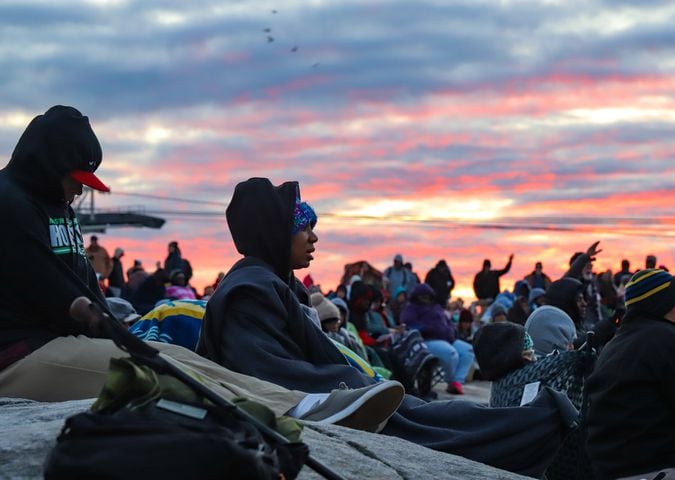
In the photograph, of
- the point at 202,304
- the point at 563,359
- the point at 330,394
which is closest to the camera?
the point at 330,394

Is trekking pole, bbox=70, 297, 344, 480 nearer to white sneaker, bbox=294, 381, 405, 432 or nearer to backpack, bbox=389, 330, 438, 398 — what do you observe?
white sneaker, bbox=294, 381, 405, 432

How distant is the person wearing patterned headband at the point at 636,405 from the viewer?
6.41 m

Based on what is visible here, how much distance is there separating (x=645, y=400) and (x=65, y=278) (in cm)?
291

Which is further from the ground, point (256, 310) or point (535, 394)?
Result: point (256, 310)

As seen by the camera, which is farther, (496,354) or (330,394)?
(496,354)

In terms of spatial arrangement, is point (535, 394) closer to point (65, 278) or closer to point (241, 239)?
point (241, 239)

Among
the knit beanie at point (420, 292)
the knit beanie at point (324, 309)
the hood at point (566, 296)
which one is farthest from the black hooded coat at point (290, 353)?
the knit beanie at point (420, 292)

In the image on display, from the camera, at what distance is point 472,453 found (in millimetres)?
6176

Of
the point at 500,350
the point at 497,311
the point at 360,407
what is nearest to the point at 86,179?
the point at 360,407

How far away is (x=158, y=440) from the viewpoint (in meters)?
3.57

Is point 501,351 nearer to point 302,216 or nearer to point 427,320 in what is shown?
point 302,216

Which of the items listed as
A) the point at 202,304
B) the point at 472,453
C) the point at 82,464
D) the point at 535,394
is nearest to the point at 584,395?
the point at 535,394

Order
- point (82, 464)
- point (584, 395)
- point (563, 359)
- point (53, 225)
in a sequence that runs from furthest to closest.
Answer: point (563, 359) → point (584, 395) → point (53, 225) → point (82, 464)

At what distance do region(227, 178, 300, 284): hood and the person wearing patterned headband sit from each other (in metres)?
1.82
